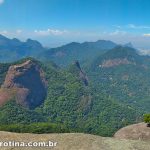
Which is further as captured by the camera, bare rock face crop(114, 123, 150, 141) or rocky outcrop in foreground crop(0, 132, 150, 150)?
bare rock face crop(114, 123, 150, 141)

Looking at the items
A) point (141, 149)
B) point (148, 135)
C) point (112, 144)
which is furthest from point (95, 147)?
point (148, 135)

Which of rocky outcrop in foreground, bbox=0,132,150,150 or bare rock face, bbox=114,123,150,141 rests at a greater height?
rocky outcrop in foreground, bbox=0,132,150,150

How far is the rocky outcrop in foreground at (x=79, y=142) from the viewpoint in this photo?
32875 mm

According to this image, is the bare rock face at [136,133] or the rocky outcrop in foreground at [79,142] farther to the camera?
the bare rock face at [136,133]

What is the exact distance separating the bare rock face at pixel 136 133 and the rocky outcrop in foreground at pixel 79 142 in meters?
18.3

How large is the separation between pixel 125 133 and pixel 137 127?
212 cm

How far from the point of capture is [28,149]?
31.8 metres

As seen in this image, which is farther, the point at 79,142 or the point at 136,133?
the point at 136,133

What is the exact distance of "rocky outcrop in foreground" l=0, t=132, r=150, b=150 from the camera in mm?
32875

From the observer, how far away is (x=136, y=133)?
54344 millimetres

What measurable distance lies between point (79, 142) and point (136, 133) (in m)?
22.3

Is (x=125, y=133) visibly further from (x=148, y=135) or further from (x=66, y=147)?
(x=66, y=147)

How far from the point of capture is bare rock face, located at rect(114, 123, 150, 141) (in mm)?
52656

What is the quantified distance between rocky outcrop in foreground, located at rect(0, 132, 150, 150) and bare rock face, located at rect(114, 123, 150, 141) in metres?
18.3
